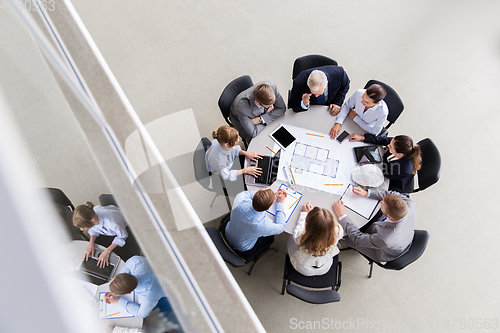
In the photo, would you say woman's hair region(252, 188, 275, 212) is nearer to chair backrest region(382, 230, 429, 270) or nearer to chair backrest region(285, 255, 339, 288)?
chair backrest region(285, 255, 339, 288)

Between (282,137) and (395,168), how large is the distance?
1.04 m

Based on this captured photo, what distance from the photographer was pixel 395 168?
2.46 meters

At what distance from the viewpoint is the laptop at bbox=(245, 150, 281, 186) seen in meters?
2.44

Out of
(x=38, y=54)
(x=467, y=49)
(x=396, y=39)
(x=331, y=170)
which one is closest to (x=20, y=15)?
(x=38, y=54)

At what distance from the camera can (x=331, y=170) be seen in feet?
8.03

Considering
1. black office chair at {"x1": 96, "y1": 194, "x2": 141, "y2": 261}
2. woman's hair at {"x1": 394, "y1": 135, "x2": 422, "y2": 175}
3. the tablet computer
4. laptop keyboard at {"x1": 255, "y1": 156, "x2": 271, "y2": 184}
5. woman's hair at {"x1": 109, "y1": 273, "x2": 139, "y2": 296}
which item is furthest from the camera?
the tablet computer

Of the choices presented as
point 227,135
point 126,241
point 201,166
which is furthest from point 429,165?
point 126,241

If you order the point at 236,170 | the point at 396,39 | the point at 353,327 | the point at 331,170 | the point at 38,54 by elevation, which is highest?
the point at 38,54

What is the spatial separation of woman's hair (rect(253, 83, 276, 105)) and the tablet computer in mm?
267

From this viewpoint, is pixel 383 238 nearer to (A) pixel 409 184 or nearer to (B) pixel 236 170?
(A) pixel 409 184

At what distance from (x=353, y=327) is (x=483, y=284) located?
4.74 feet

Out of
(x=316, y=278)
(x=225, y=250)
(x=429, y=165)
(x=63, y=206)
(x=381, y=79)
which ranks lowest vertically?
(x=316, y=278)

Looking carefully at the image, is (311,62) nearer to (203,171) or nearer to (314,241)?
(203,171)

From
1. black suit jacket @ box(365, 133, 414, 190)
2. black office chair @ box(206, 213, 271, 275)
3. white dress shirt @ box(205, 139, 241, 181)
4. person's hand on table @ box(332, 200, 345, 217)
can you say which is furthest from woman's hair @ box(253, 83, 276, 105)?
black office chair @ box(206, 213, 271, 275)
